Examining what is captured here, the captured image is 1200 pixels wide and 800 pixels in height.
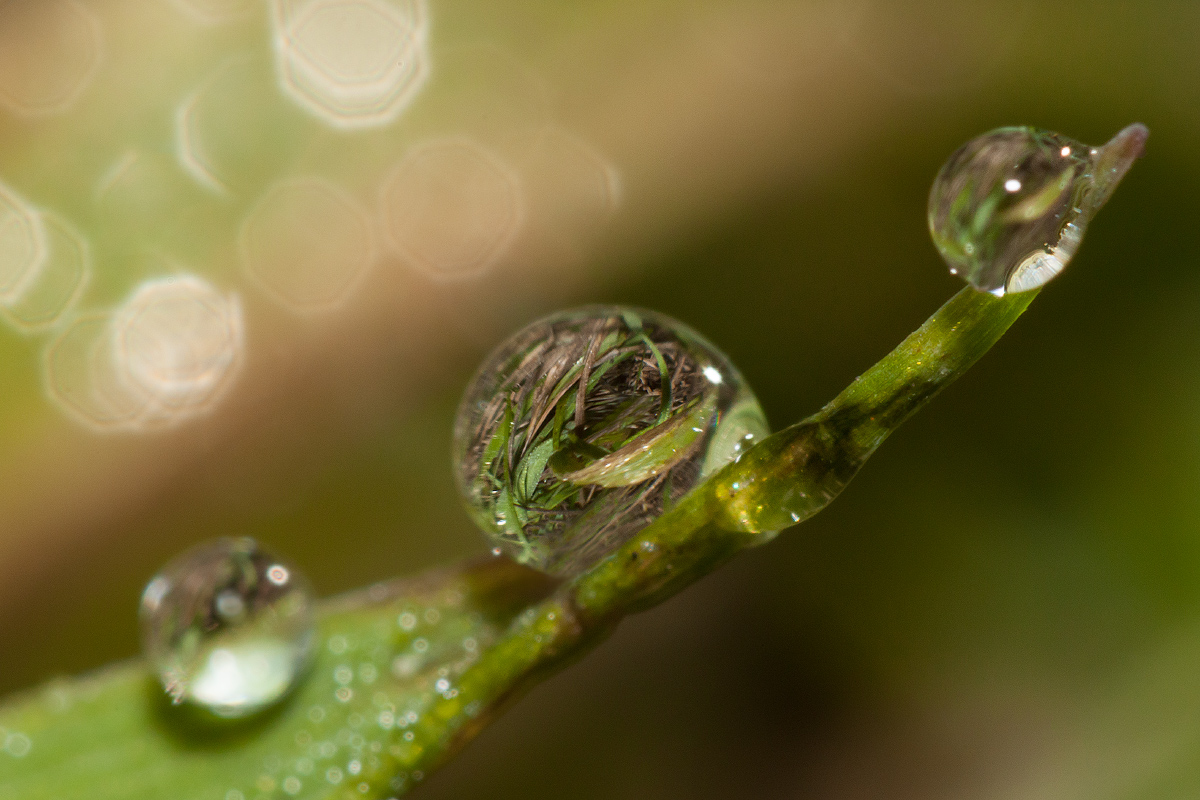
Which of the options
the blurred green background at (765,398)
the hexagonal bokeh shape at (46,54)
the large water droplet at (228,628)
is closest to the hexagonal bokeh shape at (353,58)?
the blurred green background at (765,398)

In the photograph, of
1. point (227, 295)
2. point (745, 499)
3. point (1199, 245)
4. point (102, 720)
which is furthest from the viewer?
point (227, 295)

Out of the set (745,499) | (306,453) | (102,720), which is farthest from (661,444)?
(306,453)

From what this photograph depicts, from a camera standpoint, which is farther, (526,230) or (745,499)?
(526,230)

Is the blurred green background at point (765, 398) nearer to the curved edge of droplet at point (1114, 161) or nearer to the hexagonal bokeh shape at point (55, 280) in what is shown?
the hexagonal bokeh shape at point (55, 280)

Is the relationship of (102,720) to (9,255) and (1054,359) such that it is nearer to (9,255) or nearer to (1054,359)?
(9,255)

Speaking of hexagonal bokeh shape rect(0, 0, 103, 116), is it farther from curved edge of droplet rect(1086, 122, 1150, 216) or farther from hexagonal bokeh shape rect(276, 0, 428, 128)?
curved edge of droplet rect(1086, 122, 1150, 216)

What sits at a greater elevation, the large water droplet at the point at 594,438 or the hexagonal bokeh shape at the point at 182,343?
the large water droplet at the point at 594,438
